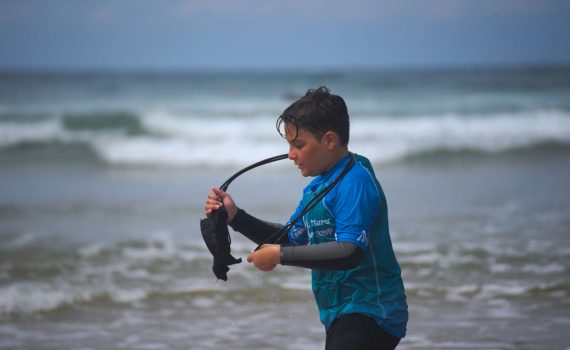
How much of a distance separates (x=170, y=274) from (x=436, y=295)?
6.73 feet

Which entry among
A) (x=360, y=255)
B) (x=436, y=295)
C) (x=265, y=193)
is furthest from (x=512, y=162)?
(x=360, y=255)

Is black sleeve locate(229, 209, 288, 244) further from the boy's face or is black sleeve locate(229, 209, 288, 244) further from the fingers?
the boy's face

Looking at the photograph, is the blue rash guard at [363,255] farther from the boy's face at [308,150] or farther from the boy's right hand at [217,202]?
the boy's right hand at [217,202]

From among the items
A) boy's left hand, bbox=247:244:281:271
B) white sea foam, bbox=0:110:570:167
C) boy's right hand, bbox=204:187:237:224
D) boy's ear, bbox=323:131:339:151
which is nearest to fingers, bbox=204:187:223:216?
boy's right hand, bbox=204:187:237:224

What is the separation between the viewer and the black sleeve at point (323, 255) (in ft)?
8.47

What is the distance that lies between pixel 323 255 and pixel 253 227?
44 centimetres

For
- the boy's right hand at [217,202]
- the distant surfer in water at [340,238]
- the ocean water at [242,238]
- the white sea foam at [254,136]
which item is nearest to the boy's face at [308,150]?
the distant surfer in water at [340,238]

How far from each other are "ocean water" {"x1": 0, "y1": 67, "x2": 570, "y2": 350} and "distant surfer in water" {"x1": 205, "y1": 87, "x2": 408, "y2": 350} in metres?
2.05

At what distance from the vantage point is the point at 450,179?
12.8 meters

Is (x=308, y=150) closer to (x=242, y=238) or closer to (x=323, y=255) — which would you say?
(x=323, y=255)

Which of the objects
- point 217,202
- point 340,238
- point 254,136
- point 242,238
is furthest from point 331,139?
point 254,136

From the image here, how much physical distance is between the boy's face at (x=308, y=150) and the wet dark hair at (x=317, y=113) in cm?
1

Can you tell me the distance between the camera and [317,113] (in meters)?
2.68

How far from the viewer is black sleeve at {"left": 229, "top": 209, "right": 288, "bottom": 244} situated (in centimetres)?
294
